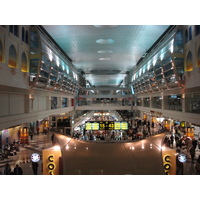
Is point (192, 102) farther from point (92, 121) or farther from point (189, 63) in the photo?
point (92, 121)

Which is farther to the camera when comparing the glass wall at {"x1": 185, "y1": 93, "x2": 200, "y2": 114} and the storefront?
the storefront

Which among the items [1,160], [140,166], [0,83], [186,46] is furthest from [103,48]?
[140,166]

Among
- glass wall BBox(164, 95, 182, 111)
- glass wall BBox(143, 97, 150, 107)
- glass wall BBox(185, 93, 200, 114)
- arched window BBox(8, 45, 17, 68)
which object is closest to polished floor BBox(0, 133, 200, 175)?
glass wall BBox(185, 93, 200, 114)

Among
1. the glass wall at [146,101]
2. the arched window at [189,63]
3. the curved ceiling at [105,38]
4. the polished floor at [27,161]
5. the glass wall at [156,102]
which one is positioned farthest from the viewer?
the glass wall at [146,101]

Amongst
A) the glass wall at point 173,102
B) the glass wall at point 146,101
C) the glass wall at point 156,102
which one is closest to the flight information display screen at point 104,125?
the glass wall at point 173,102

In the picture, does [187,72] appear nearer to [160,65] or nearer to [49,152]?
[160,65]

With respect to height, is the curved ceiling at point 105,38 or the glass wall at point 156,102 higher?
the curved ceiling at point 105,38

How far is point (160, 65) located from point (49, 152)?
569 inches

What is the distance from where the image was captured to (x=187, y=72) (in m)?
12.3

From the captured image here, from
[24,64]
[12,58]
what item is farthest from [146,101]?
[12,58]

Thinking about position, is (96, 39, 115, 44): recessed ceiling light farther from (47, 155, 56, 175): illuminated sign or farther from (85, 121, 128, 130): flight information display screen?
(47, 155, 56, 175): illuminated sign

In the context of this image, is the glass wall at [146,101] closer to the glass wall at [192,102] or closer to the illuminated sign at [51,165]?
the glass wall at [192,102]

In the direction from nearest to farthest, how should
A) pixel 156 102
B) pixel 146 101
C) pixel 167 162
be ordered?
pixel 167 162 < pixel 156 102 < pixel 146 101

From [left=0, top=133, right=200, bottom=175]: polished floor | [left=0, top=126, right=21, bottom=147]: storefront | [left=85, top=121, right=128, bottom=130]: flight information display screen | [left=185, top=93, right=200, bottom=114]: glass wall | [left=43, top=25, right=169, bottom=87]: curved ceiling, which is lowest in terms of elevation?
[left=0, top=133, right=200, bottom=175]: polished floor
